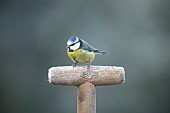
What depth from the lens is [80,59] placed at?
3.60 ft

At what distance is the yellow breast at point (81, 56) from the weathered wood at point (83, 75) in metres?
0.08

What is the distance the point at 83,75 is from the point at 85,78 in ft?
0.03

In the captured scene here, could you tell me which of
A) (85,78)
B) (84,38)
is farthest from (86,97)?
(84,38)

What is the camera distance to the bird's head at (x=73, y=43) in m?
1.00

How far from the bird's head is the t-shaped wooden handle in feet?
0.22

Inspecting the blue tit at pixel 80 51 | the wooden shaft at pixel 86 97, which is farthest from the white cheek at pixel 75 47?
the wooden shaft at pixel 86 97

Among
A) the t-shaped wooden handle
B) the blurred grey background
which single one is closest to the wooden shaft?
the t-shaped wooden handle

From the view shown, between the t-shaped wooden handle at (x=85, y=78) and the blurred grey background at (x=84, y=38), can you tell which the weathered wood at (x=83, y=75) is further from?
the blurred grey background at (x=84, y=38)

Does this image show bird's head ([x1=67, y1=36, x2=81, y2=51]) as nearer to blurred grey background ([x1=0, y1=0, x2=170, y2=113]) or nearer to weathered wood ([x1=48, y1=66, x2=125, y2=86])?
weathered wood ([x1=48, y1=66, x2=125, y2=86])

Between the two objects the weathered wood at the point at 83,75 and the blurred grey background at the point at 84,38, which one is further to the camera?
the blurred grey background at the point at 84,38

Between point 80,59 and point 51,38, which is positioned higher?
point 51,38
